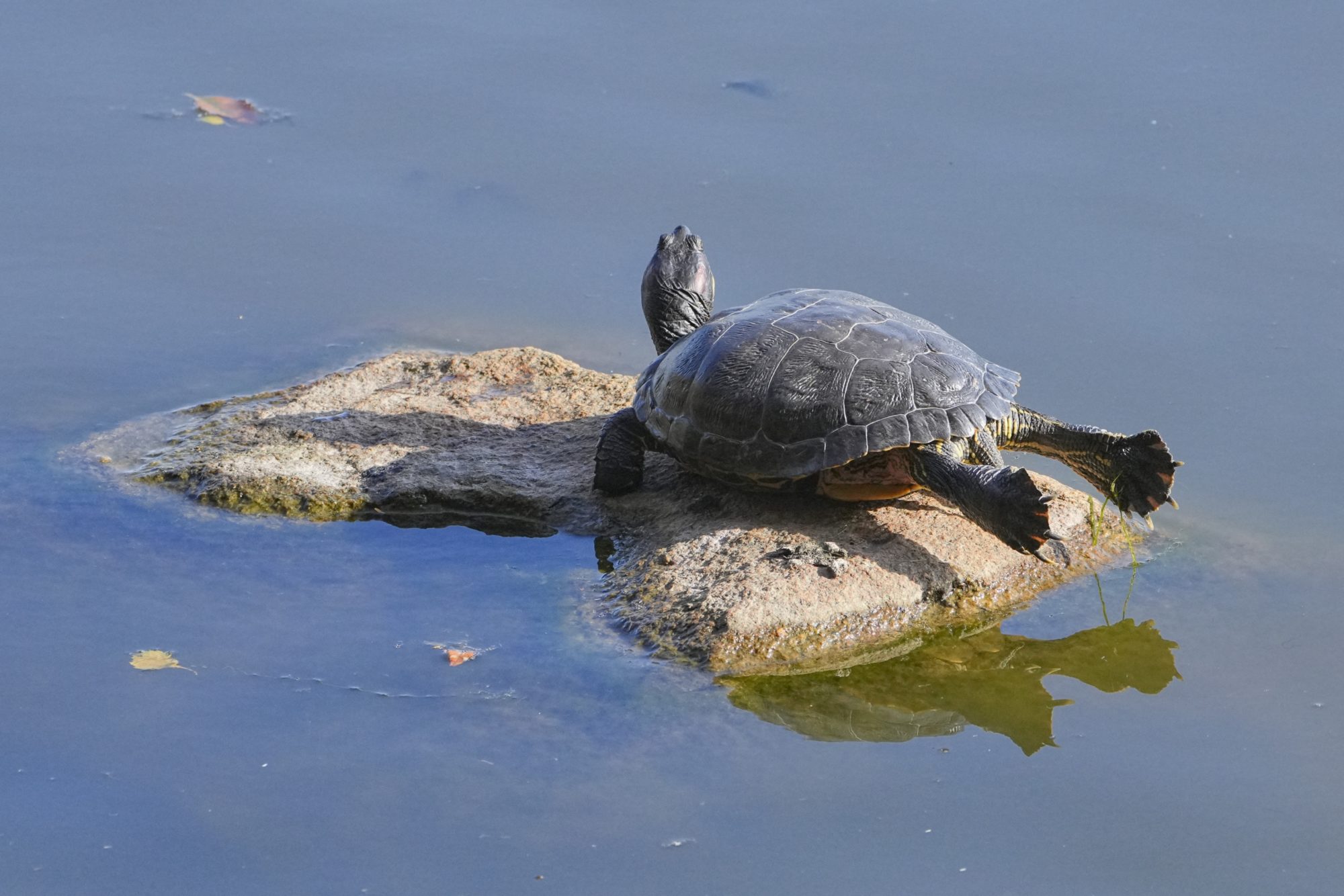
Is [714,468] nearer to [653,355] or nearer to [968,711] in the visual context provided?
[968,711]

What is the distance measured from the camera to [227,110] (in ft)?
26.4

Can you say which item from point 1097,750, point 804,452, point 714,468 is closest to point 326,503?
point 714,468

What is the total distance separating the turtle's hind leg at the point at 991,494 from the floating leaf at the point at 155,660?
240 centimetres

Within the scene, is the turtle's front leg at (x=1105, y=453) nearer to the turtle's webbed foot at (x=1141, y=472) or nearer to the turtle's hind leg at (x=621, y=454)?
the turtle's webbed foot at (x=1141, y=472)

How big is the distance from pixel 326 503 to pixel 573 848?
6.75ft

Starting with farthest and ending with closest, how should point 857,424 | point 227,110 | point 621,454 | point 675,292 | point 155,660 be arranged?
point 227,110, point 675,292, point 621,454, point 857,424, point 155,660

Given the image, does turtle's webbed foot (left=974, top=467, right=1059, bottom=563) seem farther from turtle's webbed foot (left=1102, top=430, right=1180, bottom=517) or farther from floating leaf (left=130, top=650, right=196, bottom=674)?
floating leaf (left=130, top=650, right=196, bottom=674)

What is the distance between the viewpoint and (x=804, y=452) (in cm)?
468

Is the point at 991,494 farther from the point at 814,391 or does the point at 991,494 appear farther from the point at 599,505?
the point at 599,505

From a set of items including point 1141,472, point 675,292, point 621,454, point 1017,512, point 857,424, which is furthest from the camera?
point 675,292

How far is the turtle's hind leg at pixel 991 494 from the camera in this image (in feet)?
14.4

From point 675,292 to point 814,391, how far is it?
132 centimetres

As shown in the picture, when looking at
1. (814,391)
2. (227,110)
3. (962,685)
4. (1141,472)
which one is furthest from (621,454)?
(227,110)

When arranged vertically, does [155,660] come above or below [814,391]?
below
